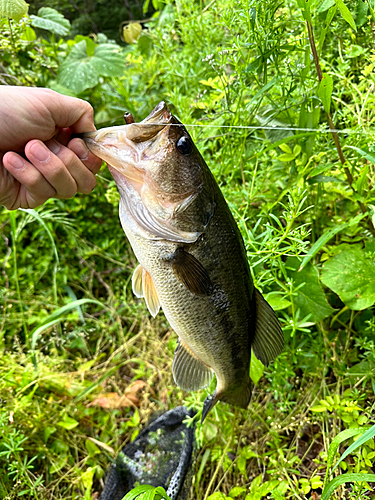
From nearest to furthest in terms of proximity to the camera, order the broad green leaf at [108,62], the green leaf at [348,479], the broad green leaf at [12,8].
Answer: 1. the green leaf at [348,479]
2. the broad green leaf at [12,8]
3. the broad green leaf at [108,62]

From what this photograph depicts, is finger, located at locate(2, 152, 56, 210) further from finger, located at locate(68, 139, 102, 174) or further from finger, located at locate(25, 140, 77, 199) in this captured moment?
finger, located at locate(68, 139, 102, 174)

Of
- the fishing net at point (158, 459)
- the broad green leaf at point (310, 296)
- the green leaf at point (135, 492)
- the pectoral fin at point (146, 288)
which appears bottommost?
the fishing net at point (158, 459)

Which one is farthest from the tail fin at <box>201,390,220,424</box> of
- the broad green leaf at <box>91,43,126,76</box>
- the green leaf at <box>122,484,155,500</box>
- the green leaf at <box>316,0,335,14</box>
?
the broad green leaf at <box>91,43,126,76</box>

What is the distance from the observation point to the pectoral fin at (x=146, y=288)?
1316 millimetres

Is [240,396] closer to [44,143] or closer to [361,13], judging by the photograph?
[44,143]

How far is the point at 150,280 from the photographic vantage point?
1.31 m

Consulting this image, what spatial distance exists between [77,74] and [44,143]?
168 cm

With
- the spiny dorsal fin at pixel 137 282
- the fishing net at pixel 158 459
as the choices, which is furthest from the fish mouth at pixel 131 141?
the fishing net at pixel 158 459

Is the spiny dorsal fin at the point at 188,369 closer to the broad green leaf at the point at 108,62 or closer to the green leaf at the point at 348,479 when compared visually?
the green leaf at the point at 348,479

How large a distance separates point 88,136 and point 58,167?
14cm

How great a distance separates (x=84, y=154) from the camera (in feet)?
4.11

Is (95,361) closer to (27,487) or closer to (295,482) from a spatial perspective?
(27,487)

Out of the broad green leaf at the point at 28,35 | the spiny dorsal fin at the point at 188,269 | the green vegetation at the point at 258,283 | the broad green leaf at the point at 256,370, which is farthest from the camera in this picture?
the broad green leaf at the point at 28,35

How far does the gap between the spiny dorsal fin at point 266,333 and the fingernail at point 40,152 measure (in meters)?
0.80
